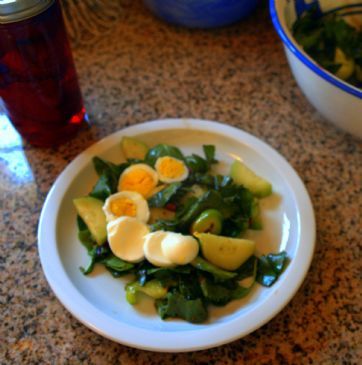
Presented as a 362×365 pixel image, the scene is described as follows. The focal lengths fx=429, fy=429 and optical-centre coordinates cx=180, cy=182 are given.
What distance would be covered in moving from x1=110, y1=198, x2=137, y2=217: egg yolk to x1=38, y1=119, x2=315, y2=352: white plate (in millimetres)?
102

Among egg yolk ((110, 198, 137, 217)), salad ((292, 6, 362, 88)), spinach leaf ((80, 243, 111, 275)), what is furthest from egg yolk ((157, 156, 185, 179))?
salad ((292, 6, 362, 88))

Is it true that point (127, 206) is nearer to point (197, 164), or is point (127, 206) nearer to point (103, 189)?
point (103, 189)

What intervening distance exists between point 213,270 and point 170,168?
0.92 ft

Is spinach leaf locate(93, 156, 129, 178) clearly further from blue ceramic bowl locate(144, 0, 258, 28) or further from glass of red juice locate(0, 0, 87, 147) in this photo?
blue ceramic bowl locate(144, 0, 258, 28)

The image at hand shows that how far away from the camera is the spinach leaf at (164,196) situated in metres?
0.92

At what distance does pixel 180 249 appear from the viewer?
771 millimetres

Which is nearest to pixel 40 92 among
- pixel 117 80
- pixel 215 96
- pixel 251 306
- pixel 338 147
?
pixel 117 80

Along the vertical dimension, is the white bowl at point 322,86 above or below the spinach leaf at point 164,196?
above

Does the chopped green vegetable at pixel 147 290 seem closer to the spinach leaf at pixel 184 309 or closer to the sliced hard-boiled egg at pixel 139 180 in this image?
the spinach leaf at pixel 184 309

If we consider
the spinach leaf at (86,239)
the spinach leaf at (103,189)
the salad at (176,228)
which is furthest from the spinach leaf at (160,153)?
the spinach leaf at (86,239)

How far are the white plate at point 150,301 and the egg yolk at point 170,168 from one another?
98mm

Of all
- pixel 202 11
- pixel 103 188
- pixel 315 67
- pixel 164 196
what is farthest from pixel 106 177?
pixel 202 11

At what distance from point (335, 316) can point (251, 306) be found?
0.56 feet

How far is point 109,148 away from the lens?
40.1 inches
